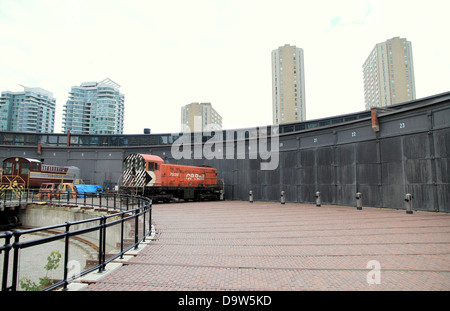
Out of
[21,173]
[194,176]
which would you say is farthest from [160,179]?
[21,173]

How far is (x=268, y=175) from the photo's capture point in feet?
86.8

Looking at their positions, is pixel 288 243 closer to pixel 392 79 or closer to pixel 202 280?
pixel 202 280

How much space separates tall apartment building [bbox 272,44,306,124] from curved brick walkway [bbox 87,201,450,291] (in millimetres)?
100185

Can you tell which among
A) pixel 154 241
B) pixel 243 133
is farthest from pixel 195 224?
pixel 243 133

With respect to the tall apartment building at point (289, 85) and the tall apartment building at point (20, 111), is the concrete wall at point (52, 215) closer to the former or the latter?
the tall apartment building at point (289, 85)

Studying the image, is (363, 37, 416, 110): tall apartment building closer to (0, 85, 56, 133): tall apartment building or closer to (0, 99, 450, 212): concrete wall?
(0, 99, 450, 212): concrete wall

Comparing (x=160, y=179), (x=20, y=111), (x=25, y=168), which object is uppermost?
(x=20, y=111)

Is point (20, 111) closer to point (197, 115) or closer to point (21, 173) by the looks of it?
point (197, 115)

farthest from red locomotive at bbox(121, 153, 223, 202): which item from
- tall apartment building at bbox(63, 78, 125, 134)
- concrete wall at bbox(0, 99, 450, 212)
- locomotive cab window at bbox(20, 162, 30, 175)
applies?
tall apartment building at bbox(63, 78, 125, 134)

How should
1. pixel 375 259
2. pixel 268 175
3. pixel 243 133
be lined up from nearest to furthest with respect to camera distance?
pixel 375 259, pixel 268 175, pixel 243 133

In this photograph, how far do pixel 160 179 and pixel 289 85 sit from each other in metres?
95.3

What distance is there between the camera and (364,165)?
19.0 meters

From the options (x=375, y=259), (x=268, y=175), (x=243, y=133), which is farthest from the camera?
(x=243, y=133)

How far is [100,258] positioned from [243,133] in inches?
999
